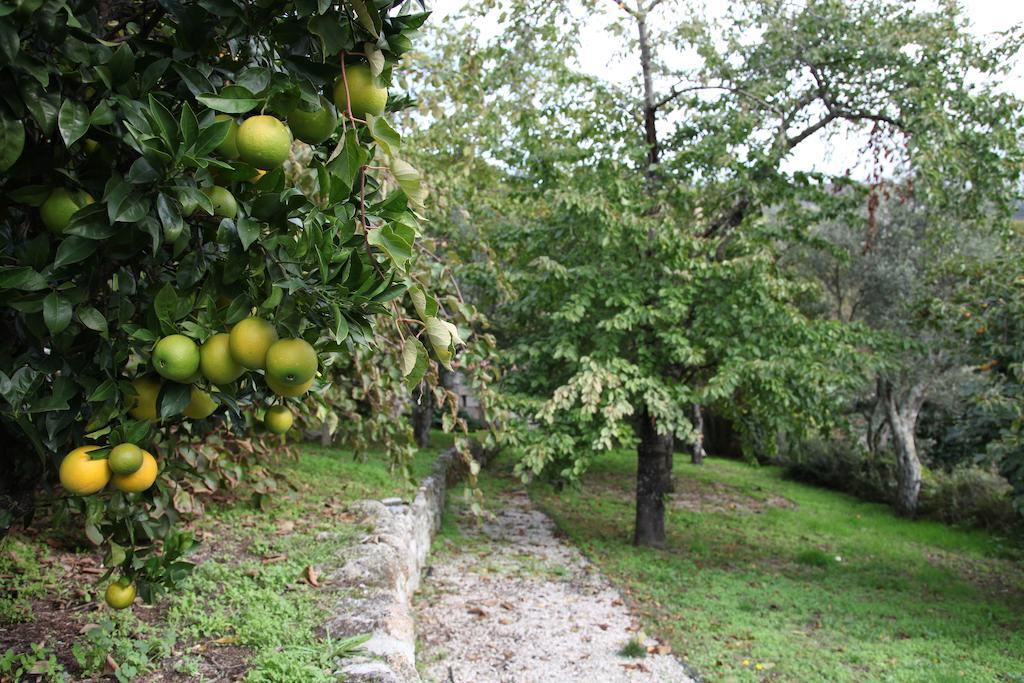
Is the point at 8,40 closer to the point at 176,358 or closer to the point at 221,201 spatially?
the point at 221,201

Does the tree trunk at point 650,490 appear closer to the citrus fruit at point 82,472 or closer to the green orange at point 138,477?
the green orange at point 138,477

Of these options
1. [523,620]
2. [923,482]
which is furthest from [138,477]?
[923,482]

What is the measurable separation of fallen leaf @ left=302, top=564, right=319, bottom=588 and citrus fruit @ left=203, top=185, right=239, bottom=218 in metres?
3.04

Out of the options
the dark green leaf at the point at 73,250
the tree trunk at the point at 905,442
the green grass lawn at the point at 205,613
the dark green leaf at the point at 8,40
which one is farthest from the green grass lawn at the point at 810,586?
the dark green leaf at the point at 8,40

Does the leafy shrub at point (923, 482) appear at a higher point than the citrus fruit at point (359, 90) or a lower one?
lower

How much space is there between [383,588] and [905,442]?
985 cm

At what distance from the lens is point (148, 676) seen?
2.55 meters

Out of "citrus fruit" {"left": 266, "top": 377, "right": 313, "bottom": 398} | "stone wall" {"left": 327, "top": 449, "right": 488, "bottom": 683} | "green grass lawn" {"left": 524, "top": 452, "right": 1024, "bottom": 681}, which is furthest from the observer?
"green grass lawn" {"left": 524, "top": 452, "right": 1024, "bottom": 681}

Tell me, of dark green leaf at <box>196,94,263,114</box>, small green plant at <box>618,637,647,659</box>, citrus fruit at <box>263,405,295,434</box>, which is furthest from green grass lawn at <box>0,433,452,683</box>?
small green plant at <box>618,637,647,659</box>

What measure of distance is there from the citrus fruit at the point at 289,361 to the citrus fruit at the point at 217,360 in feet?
0.28

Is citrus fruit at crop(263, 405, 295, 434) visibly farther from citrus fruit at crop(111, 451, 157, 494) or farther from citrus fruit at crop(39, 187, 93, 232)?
citrus fruit at crop(39, 187, 93, 232)

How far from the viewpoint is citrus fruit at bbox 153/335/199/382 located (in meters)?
1.20

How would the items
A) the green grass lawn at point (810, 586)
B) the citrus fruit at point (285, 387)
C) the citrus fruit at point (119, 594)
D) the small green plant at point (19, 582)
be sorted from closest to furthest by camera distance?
the citrus fruit at point (285, 387), the citrus fruit at point (119, 594), the small green plant at point (19, 582), the green grass lawn at point (810, 586)

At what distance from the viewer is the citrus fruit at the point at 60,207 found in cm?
125
